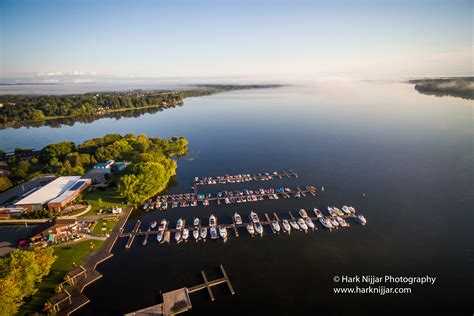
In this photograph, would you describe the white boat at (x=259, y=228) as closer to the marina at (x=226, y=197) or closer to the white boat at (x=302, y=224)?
the white boat at (x=302, y=224)

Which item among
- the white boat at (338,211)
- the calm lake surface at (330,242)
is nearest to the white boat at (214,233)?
the calm lake surface at (330,242)

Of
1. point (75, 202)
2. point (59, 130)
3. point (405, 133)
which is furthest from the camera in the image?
point (59, 130)

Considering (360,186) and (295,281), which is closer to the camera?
(295,281)

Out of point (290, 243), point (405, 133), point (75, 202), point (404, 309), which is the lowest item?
point (404, 309)

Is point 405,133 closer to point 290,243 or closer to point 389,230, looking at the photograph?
point 389,230

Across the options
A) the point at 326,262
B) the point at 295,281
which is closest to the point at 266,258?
the point at 295,281

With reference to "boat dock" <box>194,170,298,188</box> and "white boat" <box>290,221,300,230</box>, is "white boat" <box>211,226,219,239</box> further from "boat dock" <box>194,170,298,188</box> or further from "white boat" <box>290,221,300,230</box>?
"boat dock" <box>194,170,298,188</box>
